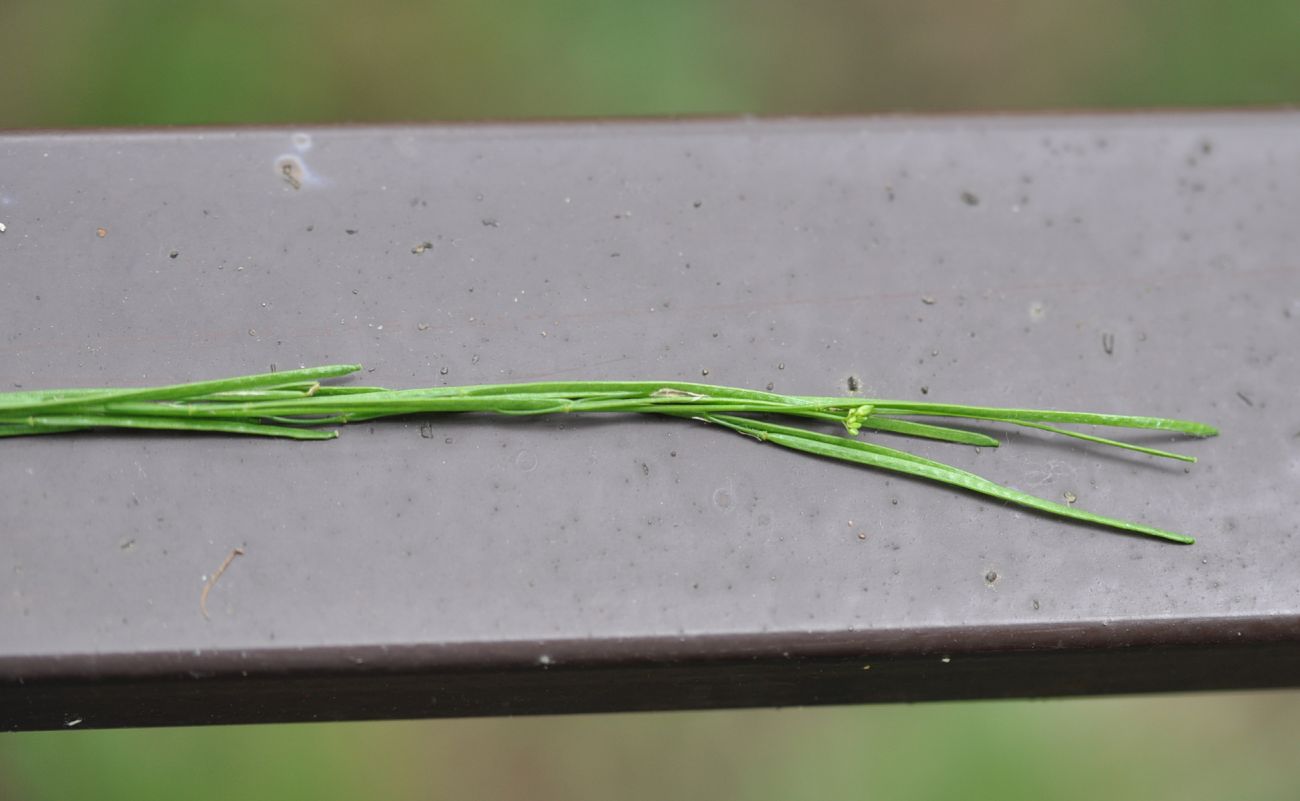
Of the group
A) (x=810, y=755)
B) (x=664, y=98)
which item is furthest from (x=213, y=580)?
(x=664, y=98)

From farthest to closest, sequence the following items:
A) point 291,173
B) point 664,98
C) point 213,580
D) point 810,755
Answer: point 664,98, point 810,755, point 291,173, point 213,580

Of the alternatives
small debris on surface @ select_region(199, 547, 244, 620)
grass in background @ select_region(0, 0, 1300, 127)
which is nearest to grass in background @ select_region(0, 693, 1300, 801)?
small debris on surface @ select_region(199, 547, 244, 620)

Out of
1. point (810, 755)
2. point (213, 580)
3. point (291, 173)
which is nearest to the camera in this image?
point (213, 580)

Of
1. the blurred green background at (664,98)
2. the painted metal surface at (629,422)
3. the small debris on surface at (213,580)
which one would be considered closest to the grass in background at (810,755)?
the blurred green background at (664,98)

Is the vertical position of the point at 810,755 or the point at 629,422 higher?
the point at 629,422

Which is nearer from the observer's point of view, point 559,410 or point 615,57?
point 559,410

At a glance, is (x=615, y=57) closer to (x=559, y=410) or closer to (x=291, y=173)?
(x=291, y=173)

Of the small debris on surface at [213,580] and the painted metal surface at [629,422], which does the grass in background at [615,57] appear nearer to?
the painted metal surface at [629,422]
